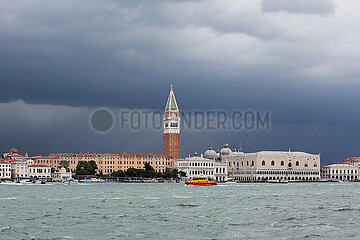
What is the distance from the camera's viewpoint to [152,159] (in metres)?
138

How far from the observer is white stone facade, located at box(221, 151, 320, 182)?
136m

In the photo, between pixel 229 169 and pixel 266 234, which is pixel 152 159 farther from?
pixel 266 234

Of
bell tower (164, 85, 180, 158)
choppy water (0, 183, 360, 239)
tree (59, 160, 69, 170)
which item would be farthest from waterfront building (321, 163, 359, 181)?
choppy water (0, 183, 360, 239)

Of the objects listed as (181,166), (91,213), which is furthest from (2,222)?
(181,166)

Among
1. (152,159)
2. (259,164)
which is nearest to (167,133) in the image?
(152,159)

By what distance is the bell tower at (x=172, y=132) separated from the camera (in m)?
143

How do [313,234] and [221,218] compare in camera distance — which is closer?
[313,234]

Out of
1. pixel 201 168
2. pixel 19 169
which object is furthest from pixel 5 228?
pixel 201 168

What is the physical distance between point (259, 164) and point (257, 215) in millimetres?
104913

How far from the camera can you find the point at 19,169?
12494 cm

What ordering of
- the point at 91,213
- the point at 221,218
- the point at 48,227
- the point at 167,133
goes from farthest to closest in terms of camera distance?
the point at 167,133 → the point at 91,213 → the point at 221,218 → the point at 48,227

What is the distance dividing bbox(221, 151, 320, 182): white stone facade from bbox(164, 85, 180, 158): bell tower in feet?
43.1

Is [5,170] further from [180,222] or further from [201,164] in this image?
[180,222]

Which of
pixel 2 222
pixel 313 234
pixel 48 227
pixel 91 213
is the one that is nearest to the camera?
pixel 313 234
